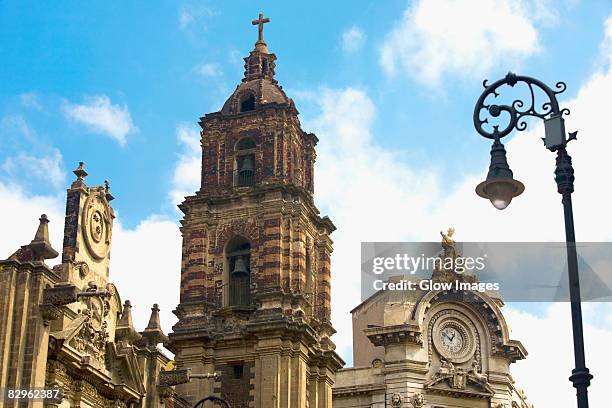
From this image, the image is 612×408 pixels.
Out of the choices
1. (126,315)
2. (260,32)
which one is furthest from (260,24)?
(126,315)

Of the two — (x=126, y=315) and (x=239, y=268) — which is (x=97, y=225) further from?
(x=239, y=268)

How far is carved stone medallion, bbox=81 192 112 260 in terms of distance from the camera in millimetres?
33250

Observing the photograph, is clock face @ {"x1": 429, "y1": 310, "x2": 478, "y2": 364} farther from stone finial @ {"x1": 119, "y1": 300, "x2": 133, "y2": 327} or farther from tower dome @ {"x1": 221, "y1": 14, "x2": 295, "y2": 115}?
stone finial @ {"x1": 119, "y1": 300, "x2": 133, "y2": 327}

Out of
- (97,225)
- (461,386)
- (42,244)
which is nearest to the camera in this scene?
(42,244)

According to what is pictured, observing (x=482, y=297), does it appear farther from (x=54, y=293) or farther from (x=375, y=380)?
(x=54, y=293)

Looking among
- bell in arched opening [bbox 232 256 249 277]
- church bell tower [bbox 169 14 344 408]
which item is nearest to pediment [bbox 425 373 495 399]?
church bell tower [bbox 169 14 344 408]

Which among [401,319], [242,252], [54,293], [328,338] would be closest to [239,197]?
[242,252]

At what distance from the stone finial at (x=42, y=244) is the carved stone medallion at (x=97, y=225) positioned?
15.0ft

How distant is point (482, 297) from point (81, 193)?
983 inches

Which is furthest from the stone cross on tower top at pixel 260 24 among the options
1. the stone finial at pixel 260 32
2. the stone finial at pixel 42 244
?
the stone finial at pixel 42 244

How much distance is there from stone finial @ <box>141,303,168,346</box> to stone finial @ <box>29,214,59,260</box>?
26.4 ft

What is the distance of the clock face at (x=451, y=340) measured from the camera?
5181 centimetres

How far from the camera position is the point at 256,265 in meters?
44.1

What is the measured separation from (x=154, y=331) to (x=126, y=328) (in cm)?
180
